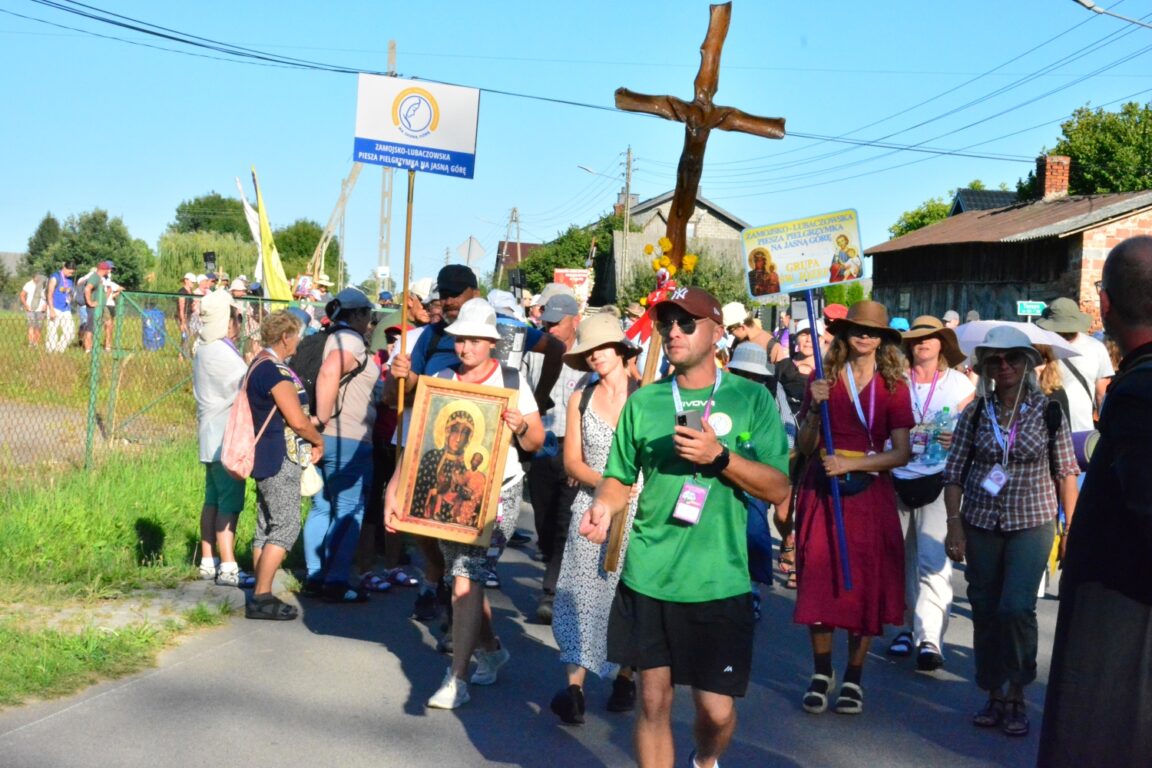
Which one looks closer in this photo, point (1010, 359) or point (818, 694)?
point (1010, 359)

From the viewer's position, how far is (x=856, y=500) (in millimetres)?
6848

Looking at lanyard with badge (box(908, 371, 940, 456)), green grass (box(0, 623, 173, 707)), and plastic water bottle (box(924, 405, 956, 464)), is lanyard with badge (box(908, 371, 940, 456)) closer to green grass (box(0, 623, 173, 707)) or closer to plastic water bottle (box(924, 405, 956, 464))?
plastic water bottle (box(924, 405, 956, 464))

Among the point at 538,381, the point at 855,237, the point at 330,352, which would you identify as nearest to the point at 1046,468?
the point at 855,237

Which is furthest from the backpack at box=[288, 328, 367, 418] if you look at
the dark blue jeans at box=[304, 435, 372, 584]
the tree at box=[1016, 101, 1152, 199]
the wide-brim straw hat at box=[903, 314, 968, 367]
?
the tree at box=[1016, 101, 1152, 199]

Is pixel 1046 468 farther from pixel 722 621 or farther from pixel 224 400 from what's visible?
pixel 224 400

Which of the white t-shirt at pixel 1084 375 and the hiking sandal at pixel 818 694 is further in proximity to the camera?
the white t-shirt at pixel 1084 375

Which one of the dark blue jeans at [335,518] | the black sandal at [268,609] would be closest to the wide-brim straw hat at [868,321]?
the dark blue jeans at [335,518]

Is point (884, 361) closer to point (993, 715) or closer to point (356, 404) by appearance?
point (993, 715)

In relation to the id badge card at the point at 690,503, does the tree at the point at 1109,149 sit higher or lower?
higher

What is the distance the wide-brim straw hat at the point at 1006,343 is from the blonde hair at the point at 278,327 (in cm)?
401

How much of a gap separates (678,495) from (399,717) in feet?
7.49

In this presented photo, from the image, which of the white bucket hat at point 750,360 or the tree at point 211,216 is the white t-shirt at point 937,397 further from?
the tree at point 211,216

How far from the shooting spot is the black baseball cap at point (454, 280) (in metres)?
7.65

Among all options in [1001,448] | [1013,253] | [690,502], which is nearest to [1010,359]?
[1001,448]
